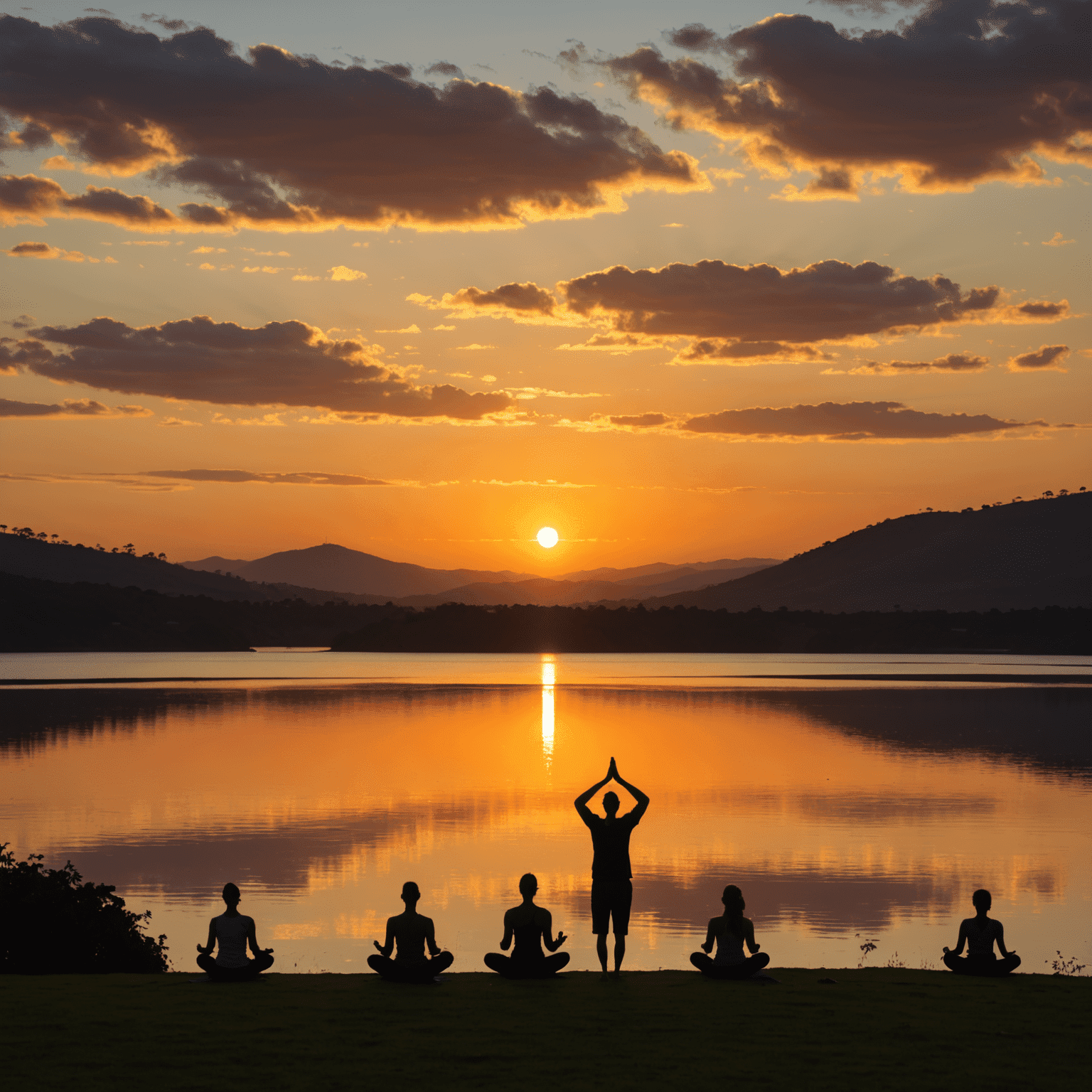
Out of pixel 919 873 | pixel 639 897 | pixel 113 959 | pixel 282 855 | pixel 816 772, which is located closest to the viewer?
pixel 113 959

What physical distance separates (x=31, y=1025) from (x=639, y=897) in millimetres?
A: 18885

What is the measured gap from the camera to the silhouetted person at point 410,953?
17484 mm

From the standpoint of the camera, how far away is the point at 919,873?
3528cm

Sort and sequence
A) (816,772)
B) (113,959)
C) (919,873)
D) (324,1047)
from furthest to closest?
(816,772), (919,873), (113,959), (324,1047)

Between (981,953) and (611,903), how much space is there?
5130 millimetres

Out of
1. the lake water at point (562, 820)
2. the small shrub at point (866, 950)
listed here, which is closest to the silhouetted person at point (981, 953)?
the small shrub at point (866, 950)

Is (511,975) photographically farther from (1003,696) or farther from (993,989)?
(1003,696)

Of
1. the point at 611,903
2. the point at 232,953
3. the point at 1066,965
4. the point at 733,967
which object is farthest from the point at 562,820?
the point at 232,953

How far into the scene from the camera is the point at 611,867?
1884cm

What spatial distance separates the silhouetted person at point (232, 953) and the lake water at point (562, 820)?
21.2ft

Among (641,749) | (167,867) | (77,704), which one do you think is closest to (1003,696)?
(641,749)

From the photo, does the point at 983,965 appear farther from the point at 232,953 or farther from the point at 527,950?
the point at 232,953

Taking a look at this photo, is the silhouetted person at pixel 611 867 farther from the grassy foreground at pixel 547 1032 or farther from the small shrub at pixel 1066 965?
the small shrub at pixel 1066 965

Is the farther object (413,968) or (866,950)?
(866,950)
